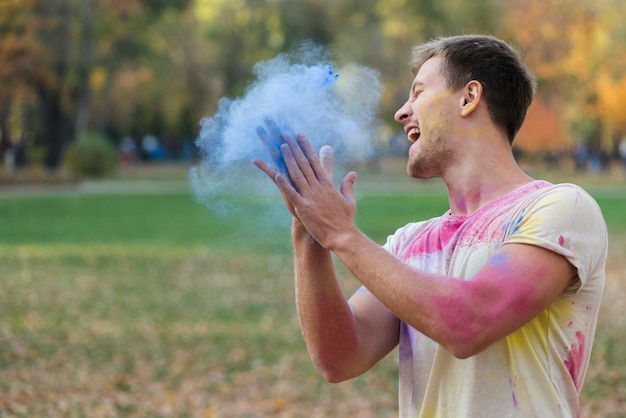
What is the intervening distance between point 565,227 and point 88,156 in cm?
4133

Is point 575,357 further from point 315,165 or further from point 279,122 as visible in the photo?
point 279,122

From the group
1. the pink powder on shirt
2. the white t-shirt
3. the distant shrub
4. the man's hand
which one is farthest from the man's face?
the distant shrub

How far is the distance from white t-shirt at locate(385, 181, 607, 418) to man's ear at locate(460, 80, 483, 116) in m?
0.22

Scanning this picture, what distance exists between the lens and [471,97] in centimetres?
248

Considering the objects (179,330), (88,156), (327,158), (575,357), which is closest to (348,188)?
(327,158)

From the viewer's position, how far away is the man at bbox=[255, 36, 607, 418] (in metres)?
2.19

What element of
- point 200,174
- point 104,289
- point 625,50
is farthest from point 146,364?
point 625,50

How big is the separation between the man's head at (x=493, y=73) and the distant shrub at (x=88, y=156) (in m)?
40.4

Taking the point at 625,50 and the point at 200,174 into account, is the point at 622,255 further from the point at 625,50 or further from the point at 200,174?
the point at 625,50

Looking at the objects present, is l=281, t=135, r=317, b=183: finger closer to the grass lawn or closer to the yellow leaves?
the grass lawn

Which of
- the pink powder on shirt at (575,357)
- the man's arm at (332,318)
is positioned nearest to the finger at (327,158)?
the man's arm at (332,318)

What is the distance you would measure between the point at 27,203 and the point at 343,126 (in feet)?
98.0

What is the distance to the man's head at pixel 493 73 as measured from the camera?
2477 millimetres

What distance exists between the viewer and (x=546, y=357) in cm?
230
